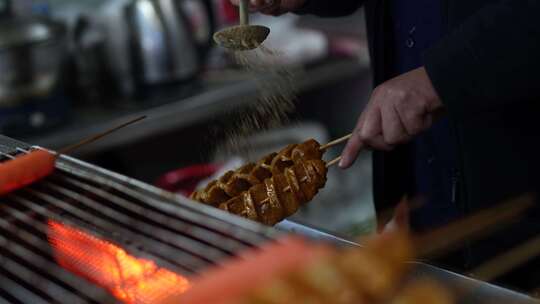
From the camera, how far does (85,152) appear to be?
136 inches

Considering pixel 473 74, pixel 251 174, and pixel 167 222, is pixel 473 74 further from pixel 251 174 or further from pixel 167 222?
pixel 167 222

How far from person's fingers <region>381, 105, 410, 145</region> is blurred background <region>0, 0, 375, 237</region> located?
4.16 feet

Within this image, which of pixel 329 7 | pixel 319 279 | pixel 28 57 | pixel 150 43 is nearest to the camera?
pixel 319 279

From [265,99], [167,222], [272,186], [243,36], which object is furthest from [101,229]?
[265,99]

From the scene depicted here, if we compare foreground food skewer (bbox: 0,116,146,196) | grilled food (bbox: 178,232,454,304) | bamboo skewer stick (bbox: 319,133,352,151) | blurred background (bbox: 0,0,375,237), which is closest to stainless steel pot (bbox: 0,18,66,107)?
blurred background (bbox: 0,0,375,237)

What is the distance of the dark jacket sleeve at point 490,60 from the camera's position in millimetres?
1526

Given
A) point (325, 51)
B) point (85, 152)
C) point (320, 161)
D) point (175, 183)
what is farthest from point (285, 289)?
point (325, 51)

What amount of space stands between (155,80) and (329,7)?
61.5 inches

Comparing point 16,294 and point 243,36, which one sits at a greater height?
point 243,36

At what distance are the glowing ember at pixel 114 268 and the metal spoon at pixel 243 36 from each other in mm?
783

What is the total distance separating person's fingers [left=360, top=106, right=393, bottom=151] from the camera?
1673mm

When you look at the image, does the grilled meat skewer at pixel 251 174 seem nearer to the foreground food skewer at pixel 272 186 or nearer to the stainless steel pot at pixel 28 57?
the foreground food skewer at pixel 272 186

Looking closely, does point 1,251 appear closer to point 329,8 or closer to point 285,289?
point 285,289

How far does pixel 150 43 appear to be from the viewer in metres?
3.59
